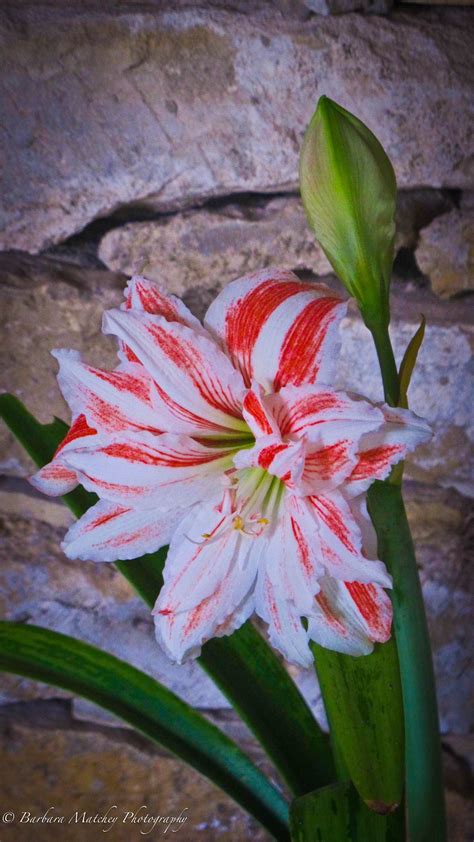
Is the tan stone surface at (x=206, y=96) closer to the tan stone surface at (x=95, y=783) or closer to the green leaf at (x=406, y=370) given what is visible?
the green leaf at (x=406, y=370)

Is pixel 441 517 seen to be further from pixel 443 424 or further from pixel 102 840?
pixel 102 840

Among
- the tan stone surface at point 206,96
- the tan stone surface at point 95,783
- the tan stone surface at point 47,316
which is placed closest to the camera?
the tan stone surface at point 206,96

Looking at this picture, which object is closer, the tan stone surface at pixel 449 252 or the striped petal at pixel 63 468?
the striped petal at pixel 63 468

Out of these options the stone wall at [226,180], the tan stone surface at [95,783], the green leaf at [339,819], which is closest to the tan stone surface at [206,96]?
the stone wall at [226,180]

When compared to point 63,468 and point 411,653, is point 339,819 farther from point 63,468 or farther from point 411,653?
point 63,468

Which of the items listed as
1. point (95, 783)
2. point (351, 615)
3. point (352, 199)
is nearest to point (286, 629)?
point (351, 615)

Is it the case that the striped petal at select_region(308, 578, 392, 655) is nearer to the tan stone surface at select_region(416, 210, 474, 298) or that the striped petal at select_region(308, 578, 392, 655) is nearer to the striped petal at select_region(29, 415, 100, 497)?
the striped petal at select_region(29, 415, 100, 497)

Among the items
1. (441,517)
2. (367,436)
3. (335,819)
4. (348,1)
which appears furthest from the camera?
(441,517)

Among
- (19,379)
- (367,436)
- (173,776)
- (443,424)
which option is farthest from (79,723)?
(367,436)
